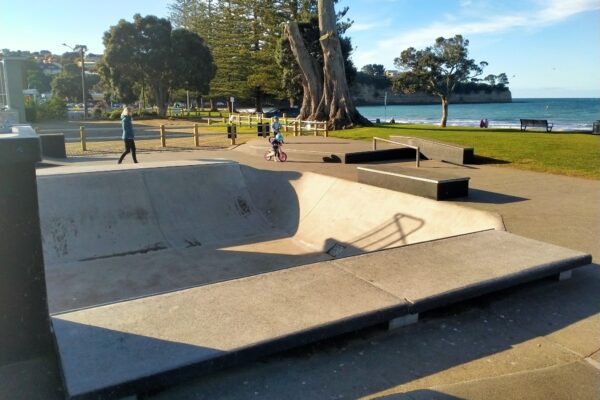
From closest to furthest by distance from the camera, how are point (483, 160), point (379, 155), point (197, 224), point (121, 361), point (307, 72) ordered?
point (121, 361) → point (197, 224) → point (483, 160) → point (379, 155) → point (307, 72)

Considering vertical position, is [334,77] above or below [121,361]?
above

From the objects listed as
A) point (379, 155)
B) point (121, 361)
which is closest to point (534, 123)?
point (379, 155)

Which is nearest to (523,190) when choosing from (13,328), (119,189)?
(119,189)

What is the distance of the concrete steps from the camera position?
3.13m

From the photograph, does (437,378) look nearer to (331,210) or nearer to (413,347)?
(413,347)

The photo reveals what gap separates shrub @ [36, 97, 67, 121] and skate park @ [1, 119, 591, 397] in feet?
110

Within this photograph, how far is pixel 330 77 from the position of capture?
102ft

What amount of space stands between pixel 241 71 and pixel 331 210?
5328 centimetres

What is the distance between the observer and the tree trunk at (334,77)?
30.3m

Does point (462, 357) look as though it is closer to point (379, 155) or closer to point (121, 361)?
point (121, 361)

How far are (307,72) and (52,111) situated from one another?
999 inches

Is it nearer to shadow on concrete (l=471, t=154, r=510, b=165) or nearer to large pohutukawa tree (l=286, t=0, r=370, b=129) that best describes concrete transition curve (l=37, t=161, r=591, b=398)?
shadow on concrete (l=471, t=154, r=510, b=165)

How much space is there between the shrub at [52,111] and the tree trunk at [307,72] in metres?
24.0

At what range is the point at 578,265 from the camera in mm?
5449
